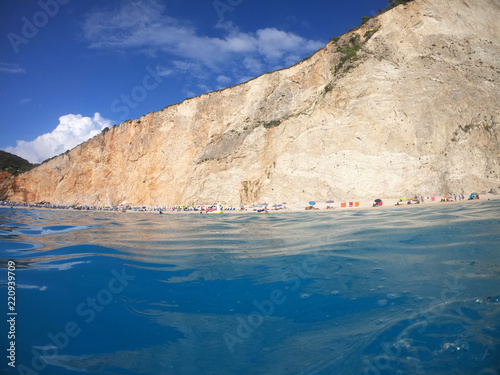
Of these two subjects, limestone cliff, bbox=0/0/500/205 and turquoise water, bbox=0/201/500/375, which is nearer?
turquoise water, bbox=0/201/500/375

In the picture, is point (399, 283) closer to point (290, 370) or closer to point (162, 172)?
point (290, 370)

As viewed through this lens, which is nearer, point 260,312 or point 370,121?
point 260,312

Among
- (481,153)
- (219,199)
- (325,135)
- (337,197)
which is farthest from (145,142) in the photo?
(481,153)

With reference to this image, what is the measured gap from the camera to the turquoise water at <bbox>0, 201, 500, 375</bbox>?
6.99ft

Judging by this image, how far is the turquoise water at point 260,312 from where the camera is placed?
6.99 ft

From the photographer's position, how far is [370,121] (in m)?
26.7

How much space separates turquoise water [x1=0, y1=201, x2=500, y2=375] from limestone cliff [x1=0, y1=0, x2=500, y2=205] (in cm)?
2202

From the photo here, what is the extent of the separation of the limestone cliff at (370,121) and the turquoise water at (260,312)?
72.2ft

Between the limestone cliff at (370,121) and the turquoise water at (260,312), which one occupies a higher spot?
the limestone cliff at (370,121)

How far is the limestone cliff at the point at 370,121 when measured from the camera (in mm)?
24266

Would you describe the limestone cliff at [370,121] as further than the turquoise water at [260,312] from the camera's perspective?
Yes

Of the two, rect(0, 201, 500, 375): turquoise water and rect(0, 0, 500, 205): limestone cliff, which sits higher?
rect(0, 0, 500, 205): limestone cliff

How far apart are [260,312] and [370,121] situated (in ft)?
92.8

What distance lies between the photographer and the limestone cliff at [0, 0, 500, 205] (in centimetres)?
2427
